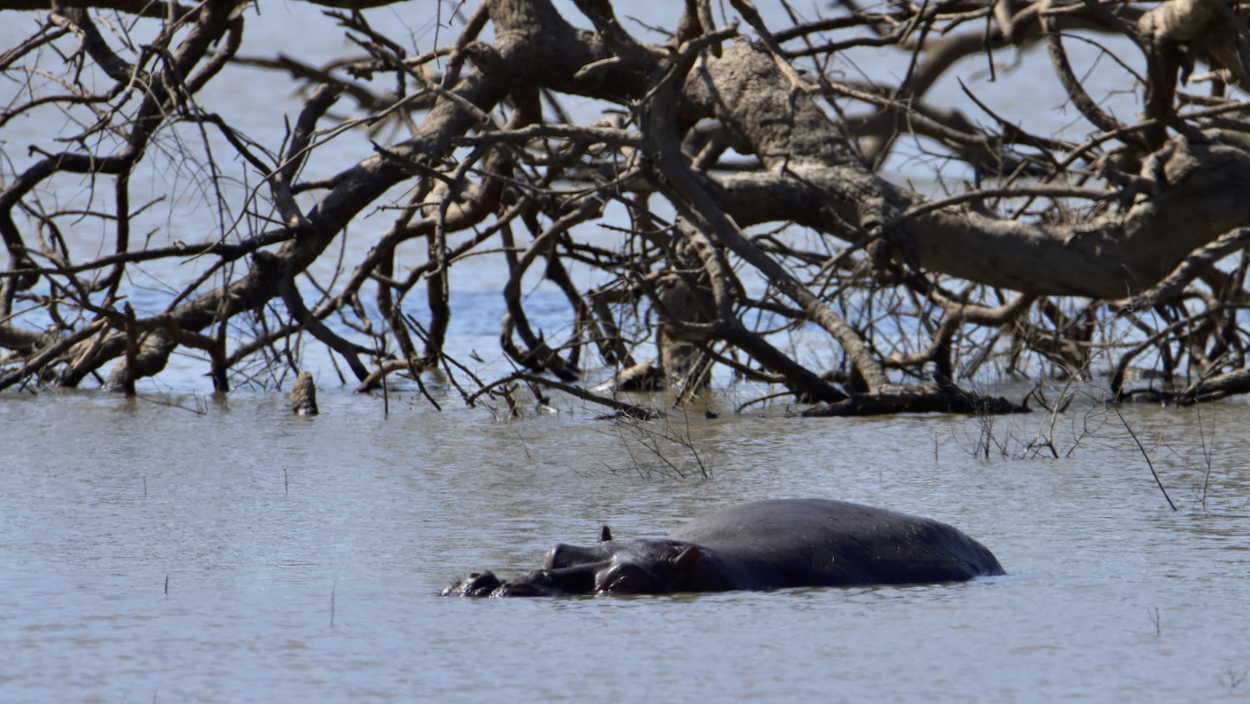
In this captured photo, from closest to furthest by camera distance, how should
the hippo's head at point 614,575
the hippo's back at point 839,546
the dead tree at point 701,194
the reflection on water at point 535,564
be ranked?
the reflection on water at point 535,564
the hippo's head at point 614,575
the hippo's back at point 839,546
the dead tree at point 701,194

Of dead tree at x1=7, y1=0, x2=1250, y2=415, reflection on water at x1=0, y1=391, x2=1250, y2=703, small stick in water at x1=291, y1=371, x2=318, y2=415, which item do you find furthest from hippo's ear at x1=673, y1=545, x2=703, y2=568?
small stick in water at x1=291, y1=371, x2=318, y2=415

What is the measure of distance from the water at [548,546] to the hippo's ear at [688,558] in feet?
0.25

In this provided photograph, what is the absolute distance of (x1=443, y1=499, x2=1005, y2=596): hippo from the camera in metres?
3.27

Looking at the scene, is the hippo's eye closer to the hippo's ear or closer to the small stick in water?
the hippo's ear

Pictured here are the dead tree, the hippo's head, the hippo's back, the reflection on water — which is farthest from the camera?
the dead tree

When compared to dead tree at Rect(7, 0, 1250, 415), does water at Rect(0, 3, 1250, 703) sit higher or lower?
lower

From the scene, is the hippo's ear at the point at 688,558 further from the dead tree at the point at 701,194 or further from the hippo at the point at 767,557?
the dead tree at the point at 701,194

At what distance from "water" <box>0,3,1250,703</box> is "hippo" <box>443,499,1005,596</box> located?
83mm

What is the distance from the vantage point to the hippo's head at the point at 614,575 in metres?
3.23

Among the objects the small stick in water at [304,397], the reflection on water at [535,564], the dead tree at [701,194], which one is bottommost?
the reflection on water at [535,564]

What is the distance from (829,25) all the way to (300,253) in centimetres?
298

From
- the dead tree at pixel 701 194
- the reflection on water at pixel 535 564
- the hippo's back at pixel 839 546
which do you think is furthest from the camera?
the dead tree at pixel 701 194

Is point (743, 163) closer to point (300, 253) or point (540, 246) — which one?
point (540, 246)

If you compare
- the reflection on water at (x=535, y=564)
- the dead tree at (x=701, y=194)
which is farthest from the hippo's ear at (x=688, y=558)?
the dead tree at (x=701, y=194)
